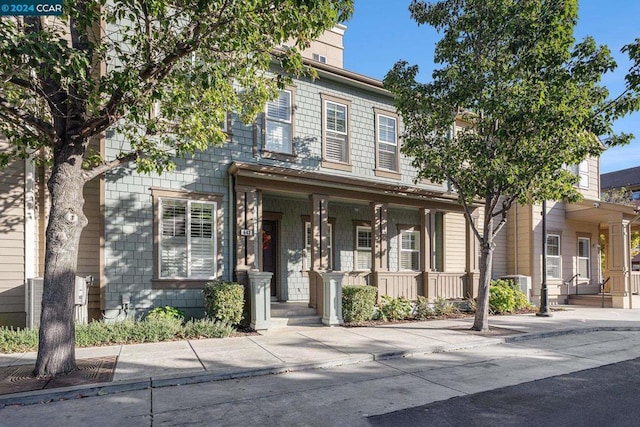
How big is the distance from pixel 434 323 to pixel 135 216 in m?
8.01

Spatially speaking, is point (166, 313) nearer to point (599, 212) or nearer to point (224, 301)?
point (224, 301)

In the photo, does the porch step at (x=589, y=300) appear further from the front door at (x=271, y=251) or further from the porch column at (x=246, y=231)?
the porch column at (x=246, y=231)

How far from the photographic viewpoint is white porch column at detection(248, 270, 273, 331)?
9938 millimetres

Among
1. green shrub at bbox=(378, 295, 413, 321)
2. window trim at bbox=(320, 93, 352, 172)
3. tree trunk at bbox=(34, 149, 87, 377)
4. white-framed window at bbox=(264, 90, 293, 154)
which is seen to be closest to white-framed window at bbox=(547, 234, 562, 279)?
green shrub at bbox=(378, 295, 413, 321)

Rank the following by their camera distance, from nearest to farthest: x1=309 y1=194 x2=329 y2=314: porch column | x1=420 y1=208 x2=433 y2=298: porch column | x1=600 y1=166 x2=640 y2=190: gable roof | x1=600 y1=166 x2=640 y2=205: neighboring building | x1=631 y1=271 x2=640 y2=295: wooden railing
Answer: x1=309 y1=194 x2=329 y2=314: porch column < x1=420 y1=208 x2=433 y2=298: porch column < x1=631 y1=271 x2=640 y2=295: wooden railing < x1=600 y1=166 x2=640 y2=205: neighboring building < x1=600 y1=166 x2=640 y2=190: gable roof

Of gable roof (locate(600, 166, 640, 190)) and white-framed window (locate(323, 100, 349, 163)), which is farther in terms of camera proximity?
gable roof (locate(600, 166, 640, 190))

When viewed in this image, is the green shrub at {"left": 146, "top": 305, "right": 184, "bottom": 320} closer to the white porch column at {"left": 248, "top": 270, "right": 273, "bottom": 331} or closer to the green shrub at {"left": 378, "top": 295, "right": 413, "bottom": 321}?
the white porch column at {"left": 248, "top": 270, "right": 273, "bottom": 331}

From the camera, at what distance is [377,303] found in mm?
12281

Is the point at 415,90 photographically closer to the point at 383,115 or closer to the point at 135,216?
the point at 383,115

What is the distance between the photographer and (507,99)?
30.4 feet

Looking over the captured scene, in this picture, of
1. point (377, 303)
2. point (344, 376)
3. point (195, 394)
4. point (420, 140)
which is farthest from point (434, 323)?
point (195, 394)

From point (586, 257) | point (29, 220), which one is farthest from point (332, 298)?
point (586, 257)

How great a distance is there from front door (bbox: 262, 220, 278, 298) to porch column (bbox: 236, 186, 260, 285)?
62.4 inches

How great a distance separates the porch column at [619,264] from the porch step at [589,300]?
0.21 meters
